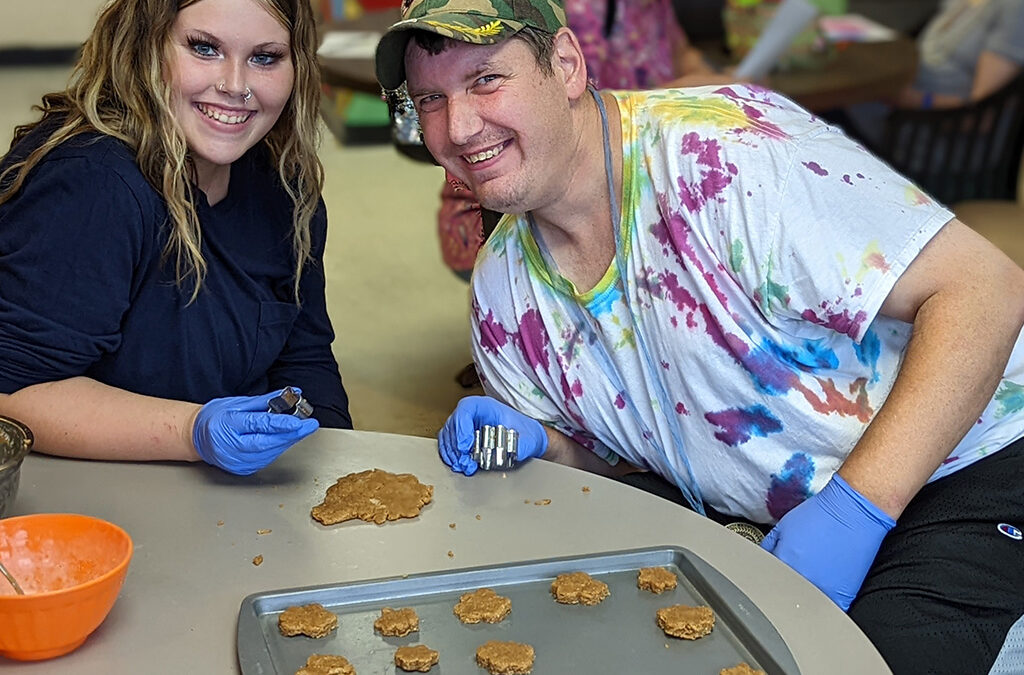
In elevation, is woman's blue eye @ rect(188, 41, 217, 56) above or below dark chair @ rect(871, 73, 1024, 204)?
above

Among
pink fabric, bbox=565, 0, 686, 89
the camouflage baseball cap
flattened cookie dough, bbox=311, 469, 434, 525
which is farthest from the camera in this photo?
pink fabric, bbox=565, 0, 686, 89

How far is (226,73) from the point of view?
1646 mm

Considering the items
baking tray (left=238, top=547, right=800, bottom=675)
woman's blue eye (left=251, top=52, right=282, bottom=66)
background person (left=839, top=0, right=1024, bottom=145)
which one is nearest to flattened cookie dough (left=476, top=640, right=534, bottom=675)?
baking tray (left=238, top=547, right=800, bottom=675)

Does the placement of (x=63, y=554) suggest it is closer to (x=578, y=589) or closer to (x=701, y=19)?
(x=578, y=589)

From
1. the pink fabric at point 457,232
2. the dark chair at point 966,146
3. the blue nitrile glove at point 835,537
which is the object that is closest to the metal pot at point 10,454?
the blue nitrile glove at point 835,537

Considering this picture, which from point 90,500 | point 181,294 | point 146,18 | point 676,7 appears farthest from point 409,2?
point 676,7

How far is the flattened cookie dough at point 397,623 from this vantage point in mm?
1178

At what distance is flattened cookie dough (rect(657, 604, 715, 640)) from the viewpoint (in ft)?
3.89

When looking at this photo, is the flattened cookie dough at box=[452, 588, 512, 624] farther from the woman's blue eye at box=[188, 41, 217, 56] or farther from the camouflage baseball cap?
the woman's blue eye at box=[188, 41, 217, 56]


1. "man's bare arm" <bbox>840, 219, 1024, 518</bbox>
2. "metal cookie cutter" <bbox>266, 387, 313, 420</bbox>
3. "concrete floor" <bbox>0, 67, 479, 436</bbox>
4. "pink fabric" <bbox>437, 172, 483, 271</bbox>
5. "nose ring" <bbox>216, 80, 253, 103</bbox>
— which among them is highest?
"nose ring" <bbox>216, 80, 253, 103</bbox>

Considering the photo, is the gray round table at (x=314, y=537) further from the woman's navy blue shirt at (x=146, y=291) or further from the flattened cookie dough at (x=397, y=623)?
the woman's navy blue shirt at (x=146, y=291)

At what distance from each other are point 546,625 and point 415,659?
0.15 meters

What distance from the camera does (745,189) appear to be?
4.91 feet

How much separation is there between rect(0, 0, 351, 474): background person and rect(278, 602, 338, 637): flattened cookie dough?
277 mm
